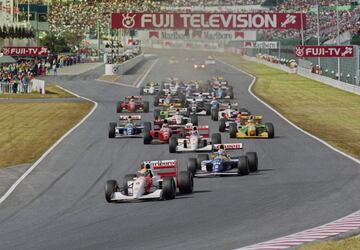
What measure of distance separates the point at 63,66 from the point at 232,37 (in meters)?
41.0

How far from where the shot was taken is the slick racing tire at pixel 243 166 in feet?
82.3

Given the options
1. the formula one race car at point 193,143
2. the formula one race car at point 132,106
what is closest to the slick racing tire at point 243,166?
the formula one race car at point 193,143

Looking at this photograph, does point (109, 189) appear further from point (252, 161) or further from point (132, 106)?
point (132, 106)

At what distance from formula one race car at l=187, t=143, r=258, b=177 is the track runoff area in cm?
3

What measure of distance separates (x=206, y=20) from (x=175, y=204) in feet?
215

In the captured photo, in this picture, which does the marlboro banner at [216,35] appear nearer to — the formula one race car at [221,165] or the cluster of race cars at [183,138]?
the cluster of race cars at [183,138]

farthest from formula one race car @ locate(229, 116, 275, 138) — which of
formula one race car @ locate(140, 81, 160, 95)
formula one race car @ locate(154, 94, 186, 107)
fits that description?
formula one race car @ locate(140, 81, 160, 95)

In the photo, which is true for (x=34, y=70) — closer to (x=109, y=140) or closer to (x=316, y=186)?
(x=109, y=140)

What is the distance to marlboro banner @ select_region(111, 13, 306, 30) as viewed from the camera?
84688mm

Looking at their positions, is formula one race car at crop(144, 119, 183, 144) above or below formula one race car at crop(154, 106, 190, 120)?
below

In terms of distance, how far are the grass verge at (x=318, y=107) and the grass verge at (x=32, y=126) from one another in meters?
11.0

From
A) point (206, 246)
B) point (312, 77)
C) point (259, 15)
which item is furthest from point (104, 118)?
point (312, 77)

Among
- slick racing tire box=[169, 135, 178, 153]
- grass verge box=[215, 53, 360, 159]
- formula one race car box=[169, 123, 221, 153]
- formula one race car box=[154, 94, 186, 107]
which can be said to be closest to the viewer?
formula one race car box=[169, 123, 221, 153]

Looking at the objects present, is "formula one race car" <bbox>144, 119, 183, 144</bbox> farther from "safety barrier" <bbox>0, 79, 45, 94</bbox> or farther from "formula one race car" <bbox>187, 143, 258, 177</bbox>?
"safety barrier" <bbox>0, 79, 45, 94</bbox>
